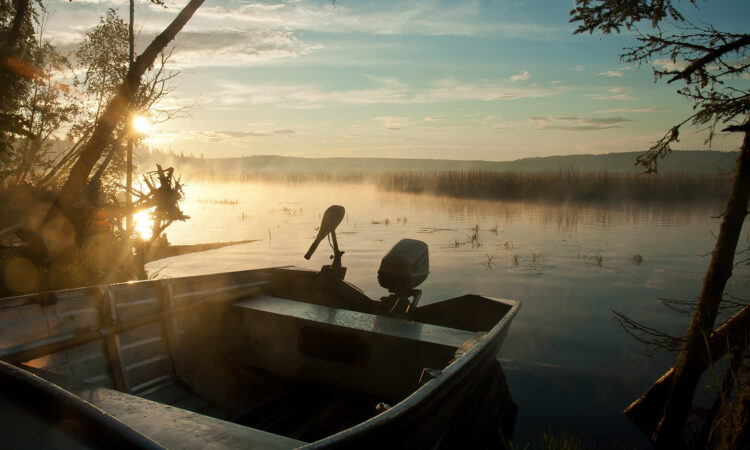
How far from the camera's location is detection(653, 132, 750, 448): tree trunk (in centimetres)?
452

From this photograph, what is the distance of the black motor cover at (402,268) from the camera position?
5.96 metres

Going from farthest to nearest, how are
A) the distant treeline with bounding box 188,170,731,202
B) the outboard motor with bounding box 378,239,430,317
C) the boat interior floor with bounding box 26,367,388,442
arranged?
the distant treeline with bounding box 188,170,731,202, the outboard motor with bounding box 378,239,430,317, the boat interior floor with bounding box 26,367,388,442

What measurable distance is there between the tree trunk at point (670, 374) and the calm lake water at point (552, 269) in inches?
8.3

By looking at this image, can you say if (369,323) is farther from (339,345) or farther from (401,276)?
(401,276)

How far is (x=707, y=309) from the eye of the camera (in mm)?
4602

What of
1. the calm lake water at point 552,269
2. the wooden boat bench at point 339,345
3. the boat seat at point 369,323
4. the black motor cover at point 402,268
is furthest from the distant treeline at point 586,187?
the wooden boat bench at point 339,345

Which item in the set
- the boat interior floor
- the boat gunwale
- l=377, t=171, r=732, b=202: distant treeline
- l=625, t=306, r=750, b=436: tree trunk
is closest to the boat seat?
the boat gunwale

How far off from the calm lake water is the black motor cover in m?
2.13

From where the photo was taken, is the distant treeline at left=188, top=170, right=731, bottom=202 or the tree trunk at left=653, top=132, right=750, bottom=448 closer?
the tree trunk at left=653, top=132, right=750, bottom=448

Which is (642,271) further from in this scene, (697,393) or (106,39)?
(106,39)

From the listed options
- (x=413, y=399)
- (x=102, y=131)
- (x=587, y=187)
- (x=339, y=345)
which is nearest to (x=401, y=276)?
(x=339, y=345)

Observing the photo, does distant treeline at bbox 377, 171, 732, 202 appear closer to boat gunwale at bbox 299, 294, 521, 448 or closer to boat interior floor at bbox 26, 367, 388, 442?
boat interior floor at bbox 26, 367, 388, 442

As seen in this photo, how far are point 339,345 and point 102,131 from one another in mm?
4575

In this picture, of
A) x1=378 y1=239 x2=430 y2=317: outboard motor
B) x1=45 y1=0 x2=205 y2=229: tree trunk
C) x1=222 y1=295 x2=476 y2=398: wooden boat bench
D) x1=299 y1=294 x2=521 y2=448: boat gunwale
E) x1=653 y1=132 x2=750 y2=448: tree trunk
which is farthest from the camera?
x1=45 y1=0 x2=205 y2=229: tree trunk
